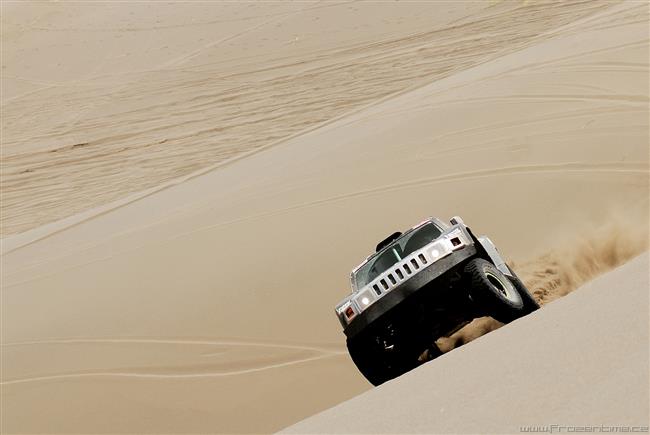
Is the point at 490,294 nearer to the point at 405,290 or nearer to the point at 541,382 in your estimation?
the point at 405,290

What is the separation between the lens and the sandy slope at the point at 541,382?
270 cm

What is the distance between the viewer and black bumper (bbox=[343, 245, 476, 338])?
5.38 metres

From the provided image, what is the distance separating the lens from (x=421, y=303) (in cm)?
544

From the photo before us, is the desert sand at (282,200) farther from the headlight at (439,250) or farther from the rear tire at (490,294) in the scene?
the headlight at (439,250)

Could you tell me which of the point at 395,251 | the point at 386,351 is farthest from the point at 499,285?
the point at 395,251

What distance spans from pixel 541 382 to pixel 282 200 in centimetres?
941

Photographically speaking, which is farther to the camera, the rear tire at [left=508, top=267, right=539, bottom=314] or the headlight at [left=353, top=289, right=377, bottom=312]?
the rear tire at [left=508, top=267, right=539, bottom=314]

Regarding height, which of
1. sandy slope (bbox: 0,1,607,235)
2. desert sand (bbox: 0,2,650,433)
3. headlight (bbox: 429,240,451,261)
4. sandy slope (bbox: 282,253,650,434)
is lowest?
sandy slope (bbox: 282,253,650,434)

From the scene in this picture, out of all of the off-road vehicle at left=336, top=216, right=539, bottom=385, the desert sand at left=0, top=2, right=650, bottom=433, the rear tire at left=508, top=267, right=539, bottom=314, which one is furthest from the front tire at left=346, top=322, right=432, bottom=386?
the desert sand at left=0, top=2, right=650, bottom=433

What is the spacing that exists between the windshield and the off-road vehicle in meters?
0.68

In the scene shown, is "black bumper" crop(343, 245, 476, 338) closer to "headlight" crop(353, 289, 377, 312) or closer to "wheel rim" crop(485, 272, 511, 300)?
"headlight" crop(353, 289, 377, 312)

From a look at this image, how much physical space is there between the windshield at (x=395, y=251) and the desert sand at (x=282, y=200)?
1040mm

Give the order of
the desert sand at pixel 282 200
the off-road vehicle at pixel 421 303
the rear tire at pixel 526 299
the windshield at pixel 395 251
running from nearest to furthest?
the off-road vehicle at pixel 421 303 → the rear tire at pixel 526 299 → the windshield at pixel 395 251 → the desert sand at pixel 282 200

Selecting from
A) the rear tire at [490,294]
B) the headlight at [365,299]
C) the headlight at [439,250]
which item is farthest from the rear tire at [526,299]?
the headlight at [365,299]
